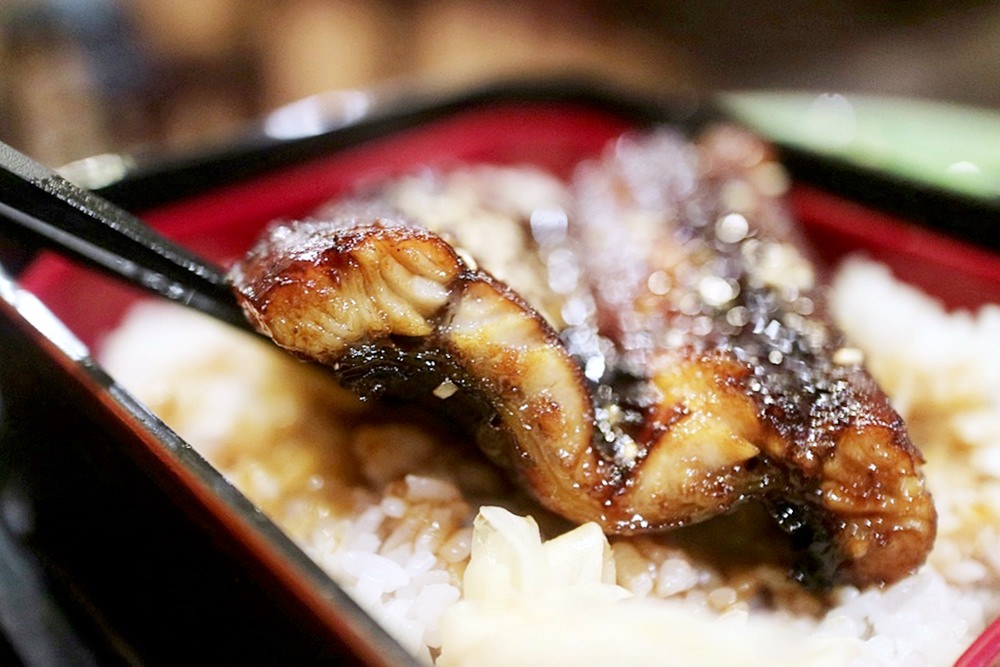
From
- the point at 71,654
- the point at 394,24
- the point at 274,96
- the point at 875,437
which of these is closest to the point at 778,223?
the point at 875,437

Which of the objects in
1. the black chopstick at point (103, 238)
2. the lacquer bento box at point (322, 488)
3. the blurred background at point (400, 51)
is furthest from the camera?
the blurred background at point (400, 51)

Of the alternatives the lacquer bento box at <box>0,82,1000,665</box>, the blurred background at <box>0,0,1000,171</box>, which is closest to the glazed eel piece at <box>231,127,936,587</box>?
the lacquer bento box at <box>0,82,1000,665</box>

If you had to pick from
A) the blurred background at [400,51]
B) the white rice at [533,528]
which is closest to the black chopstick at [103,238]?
the white rice at [533,528]

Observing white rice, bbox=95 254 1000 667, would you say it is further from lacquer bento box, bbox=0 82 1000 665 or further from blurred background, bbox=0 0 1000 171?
blurred background, bbox=0 0 1000 171

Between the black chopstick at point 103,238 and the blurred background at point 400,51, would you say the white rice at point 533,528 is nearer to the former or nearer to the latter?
the black chopstick at point 103,238

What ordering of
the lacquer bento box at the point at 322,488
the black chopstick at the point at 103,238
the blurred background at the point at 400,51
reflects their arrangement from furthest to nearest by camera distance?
the blurred background at the point at 400,51 < the black chopstick at the point at 103,238 < the lacquer bento box at the point at 322,488

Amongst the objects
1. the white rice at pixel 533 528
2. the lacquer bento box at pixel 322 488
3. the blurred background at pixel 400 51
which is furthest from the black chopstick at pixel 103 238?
the blurred background at pixel 400 51

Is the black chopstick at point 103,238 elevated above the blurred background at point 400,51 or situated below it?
above

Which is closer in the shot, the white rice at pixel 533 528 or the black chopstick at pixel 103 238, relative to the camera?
the white rice at pixel 533 528
